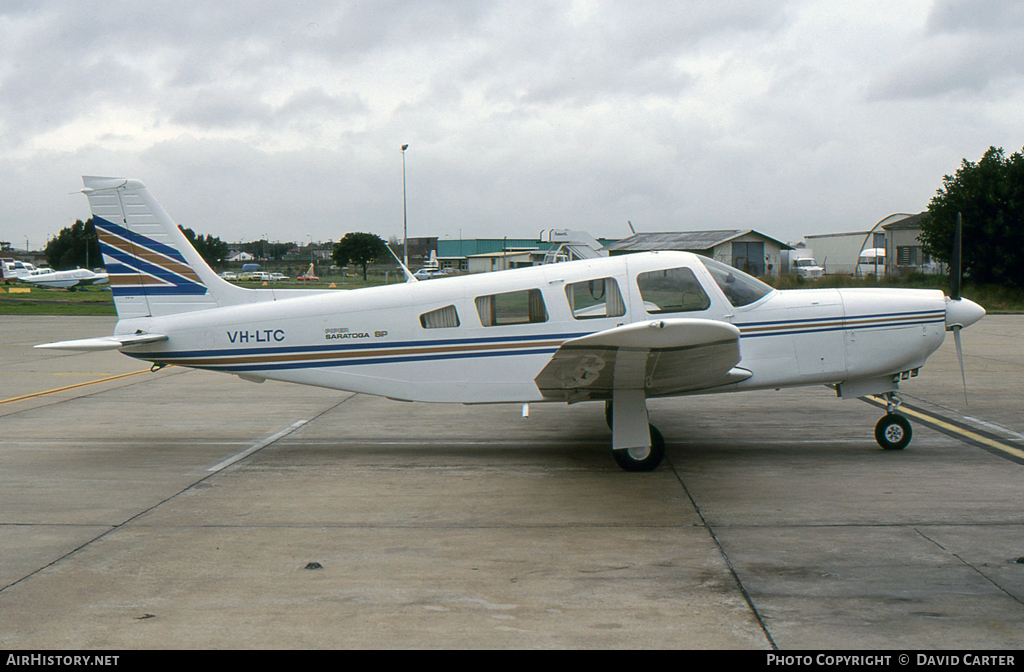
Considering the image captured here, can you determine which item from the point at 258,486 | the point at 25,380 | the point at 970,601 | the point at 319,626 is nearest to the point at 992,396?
the point at 970,601

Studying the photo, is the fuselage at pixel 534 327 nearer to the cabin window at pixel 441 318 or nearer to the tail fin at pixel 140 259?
the cabin window at pixel 441 318

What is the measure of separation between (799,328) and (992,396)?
6.16 meters

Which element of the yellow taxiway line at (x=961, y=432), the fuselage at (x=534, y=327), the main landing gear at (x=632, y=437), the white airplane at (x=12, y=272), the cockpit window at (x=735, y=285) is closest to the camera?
the main landing gear at (x=632, y=437)

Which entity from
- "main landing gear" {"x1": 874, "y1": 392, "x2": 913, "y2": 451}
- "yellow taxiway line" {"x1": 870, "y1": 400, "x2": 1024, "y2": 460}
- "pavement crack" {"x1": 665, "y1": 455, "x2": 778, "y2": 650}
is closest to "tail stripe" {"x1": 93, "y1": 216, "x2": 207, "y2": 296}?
"pavement crack" {"x1": 665, "y1": 455, "x2": 778, "y2": 650}

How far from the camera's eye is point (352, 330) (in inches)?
335

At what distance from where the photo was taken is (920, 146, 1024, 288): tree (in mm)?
35344

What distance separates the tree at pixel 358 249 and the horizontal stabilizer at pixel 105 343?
66399 millimetres

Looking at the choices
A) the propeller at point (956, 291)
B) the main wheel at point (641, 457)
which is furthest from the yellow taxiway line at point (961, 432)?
the main wheel at point (641, 457)

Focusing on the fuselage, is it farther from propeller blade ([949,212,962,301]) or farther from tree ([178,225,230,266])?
tree ([178,225,230,266])

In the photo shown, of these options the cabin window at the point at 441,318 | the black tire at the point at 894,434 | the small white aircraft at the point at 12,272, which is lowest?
the black tire at the point at 894,434

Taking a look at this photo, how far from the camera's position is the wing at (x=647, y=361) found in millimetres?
6488

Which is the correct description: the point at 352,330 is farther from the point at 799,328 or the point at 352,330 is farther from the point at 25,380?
the point at 25,380

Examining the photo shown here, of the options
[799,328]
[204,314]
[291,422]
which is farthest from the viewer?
[291,422]

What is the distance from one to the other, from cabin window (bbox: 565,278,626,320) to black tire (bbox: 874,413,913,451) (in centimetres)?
320
